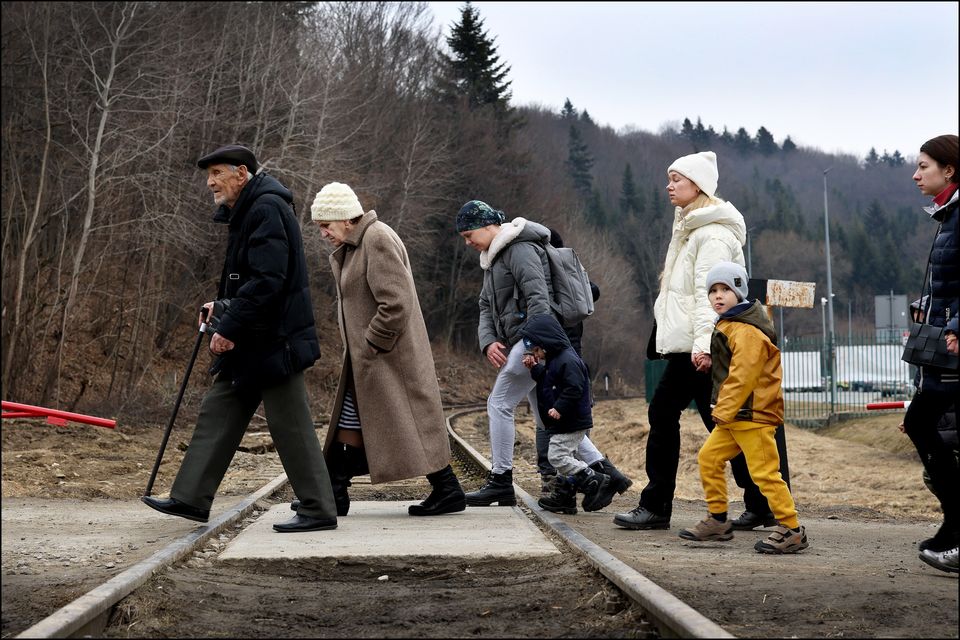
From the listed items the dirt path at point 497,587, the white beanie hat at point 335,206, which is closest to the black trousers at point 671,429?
the dirt path at point 497,587

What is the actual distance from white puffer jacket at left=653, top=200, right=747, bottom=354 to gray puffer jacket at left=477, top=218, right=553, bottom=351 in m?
1.03

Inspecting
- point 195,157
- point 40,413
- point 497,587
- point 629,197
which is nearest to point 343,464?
point 497,587

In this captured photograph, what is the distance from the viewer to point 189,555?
6.14 metres

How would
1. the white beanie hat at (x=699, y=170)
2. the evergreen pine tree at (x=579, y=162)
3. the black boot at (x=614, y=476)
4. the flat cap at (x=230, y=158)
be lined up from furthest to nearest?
the evergreen pine tree at (x=579, y=162) < the black boot at (x=614, y=476) < the white beanie hat at (x=699, y=170) < the flat cap at (x=230, y=158)

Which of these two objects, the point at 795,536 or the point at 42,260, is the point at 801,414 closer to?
the point at 42,260

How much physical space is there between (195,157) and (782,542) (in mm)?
22551

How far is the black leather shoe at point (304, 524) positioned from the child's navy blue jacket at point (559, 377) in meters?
1.65

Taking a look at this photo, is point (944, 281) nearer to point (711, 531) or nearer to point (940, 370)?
point (940, 370)

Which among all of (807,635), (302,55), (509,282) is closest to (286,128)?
(302,55)

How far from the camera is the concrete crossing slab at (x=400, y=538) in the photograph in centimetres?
614

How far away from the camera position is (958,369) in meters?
4.92

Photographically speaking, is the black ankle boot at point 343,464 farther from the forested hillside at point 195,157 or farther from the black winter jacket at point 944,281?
the forested hillside at point 195,157

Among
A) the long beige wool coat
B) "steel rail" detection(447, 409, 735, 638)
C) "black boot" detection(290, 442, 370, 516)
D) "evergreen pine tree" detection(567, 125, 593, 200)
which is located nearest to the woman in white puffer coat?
"steel rail" detection(447, 409, 735, 638)

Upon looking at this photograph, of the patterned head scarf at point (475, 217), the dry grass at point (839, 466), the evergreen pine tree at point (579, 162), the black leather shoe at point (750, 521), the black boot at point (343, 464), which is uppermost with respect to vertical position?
the evergreen pine tree at point (579, 162)
